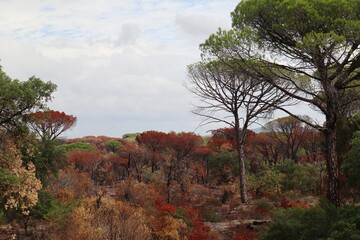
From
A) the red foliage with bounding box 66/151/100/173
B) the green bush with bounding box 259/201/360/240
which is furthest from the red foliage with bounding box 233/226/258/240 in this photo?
the red foliage with bounding box 66/151/100/173

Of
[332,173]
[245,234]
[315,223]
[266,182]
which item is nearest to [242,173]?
[266,182]

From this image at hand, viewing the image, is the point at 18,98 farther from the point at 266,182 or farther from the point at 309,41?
the point at 266,182

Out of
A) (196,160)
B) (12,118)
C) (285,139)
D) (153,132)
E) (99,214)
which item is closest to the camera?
(12,118)

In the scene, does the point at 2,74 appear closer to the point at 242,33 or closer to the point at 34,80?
the point at 34,80

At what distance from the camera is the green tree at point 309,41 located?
1266cm

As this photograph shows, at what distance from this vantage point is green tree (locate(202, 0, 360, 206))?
41.5 ft

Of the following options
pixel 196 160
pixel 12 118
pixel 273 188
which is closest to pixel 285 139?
pixel 196 160

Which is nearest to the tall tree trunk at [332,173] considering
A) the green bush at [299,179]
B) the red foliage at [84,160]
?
the green bush at [299,179]

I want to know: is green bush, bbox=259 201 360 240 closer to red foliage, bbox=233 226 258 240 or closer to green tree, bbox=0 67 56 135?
red foliage, bbox=233 226 258 240

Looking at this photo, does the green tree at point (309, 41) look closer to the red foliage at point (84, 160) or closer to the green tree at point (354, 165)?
the green tree at point (354, 165)

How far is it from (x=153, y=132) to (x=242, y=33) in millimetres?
28669

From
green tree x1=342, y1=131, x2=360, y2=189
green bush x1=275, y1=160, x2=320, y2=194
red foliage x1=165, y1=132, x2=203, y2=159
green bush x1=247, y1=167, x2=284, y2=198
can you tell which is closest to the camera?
green tree x1=342, y1=131, x2=360, y2=189

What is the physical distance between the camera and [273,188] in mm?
28766

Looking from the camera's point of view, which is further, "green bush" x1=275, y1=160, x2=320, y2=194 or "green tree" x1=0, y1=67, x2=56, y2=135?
"green bush" x1=275, y1=160, x2=320, y2=194
